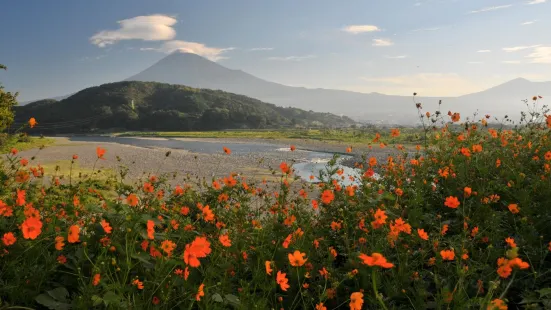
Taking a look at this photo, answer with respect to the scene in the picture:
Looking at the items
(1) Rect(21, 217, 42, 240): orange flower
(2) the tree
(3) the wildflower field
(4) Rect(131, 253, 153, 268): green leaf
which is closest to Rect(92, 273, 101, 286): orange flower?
(3) the wildflower field

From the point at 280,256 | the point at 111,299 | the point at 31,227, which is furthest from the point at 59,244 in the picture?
the point at 280,256

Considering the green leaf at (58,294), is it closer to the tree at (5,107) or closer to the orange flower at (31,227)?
the orange flower at (31,227)

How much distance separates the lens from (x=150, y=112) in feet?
392

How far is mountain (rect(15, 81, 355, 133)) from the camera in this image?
351 ft

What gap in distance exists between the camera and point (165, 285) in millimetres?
2324

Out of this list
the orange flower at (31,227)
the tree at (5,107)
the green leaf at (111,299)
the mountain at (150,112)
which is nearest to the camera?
the green leaf at (111,299)

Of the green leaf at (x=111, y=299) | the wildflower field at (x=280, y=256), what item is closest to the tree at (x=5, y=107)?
the wildflower field at (x=280, y=256)

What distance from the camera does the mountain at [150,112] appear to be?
10694 cm

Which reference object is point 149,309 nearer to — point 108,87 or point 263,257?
point 263,257

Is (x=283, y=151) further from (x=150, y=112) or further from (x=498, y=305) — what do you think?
(x=150, y=112)

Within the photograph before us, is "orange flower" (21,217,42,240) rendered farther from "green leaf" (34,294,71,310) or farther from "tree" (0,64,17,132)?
"tree" (0,64,17,132)

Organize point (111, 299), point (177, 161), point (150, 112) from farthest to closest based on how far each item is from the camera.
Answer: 1. point (150, 112)
2. point (177, 161)
3. point (111, 299)

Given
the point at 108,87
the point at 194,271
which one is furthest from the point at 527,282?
the point at 108,87

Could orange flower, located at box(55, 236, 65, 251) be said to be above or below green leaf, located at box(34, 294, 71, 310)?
above
